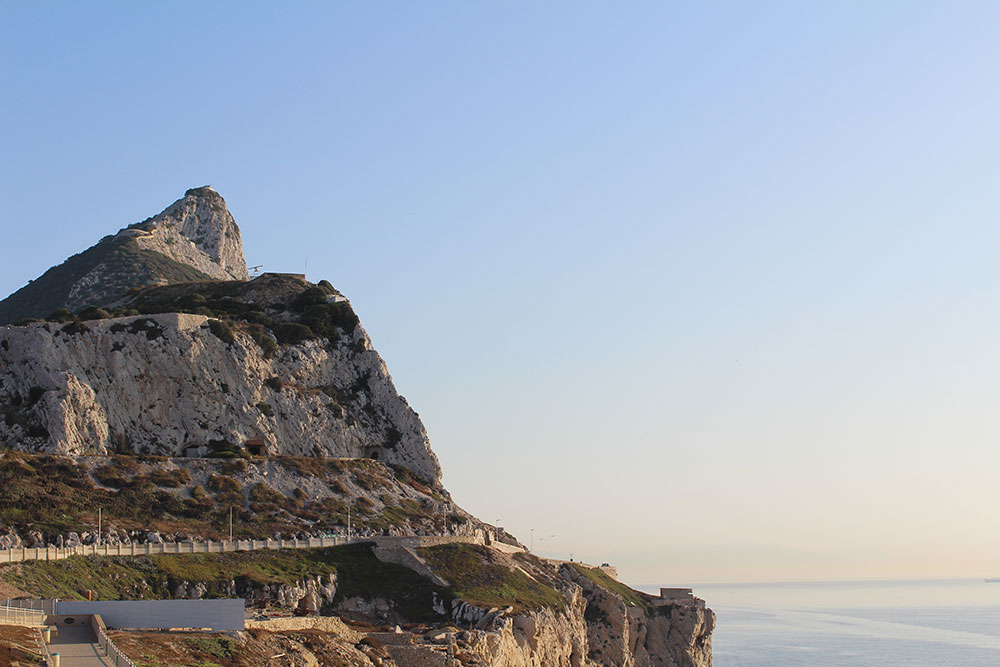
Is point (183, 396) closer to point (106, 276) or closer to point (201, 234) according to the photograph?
point (106, 276)

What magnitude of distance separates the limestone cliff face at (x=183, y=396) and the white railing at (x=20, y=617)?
174ft

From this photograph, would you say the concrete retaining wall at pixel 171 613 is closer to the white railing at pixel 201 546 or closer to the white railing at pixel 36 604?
the white railing at pixel 36 604

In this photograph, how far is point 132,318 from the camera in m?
109

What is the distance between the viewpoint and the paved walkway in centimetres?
3738

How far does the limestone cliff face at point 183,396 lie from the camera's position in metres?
98.2

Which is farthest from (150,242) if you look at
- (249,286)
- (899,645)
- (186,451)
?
(899,645)

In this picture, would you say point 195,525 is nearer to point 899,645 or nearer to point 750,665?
point 750,665

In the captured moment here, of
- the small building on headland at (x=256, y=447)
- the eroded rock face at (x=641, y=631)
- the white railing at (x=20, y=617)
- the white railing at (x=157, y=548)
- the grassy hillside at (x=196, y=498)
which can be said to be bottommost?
the eroded rock face at (x=641, y=631)

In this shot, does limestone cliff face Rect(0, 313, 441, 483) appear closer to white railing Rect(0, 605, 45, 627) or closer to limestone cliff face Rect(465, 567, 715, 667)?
limestone cliff face Rect(465, 567, 715, 667)

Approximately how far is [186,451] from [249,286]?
37558 mm

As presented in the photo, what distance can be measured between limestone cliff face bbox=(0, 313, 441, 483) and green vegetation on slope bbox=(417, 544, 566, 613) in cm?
2502

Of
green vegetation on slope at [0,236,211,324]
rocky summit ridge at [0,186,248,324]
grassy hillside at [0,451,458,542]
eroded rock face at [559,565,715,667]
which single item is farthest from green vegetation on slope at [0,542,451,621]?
green vegetation on slope at [0,236,211,324]

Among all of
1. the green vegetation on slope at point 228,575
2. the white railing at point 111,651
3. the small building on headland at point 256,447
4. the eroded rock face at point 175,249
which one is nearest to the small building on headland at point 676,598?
the green vegetation on slope at point 228,575

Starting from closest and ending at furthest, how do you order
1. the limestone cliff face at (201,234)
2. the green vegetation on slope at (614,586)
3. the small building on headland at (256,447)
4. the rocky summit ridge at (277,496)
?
1. the rocky summit ridge at (277,496)
2. the green vegetation on slope at (614,586)
3. the small building on headland at (256,447)
4. the limestone cliff face at (201,234)
